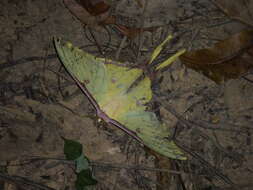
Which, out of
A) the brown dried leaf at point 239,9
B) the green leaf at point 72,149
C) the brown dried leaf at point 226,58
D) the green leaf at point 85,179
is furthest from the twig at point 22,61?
the brown dried leaf at point 239,9

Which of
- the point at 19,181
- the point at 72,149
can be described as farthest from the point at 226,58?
the point at 19,181

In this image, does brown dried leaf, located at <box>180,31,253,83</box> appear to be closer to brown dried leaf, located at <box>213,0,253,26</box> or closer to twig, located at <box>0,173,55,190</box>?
brown dried leaf, located at <box>213,0,253,26</box>

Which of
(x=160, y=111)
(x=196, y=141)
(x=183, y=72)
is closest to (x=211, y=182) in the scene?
(x=196, y=141)

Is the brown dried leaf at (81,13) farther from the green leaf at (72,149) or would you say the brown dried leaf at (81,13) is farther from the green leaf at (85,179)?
the green leaf at (85,179)

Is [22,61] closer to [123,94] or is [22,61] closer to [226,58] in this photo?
[123,94]

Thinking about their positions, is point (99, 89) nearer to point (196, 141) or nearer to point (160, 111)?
point (160, 111)
